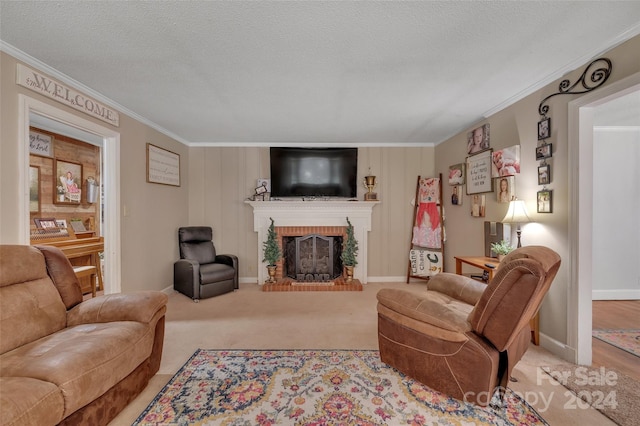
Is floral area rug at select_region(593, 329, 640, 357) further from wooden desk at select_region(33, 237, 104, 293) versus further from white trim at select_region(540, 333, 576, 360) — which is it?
wooden desk at select_region(33, 237, 104, 293)

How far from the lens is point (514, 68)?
223 cm

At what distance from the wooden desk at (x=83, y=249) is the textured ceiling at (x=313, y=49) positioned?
2118mm

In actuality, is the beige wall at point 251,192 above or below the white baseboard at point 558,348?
above

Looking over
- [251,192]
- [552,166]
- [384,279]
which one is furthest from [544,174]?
[251,192]

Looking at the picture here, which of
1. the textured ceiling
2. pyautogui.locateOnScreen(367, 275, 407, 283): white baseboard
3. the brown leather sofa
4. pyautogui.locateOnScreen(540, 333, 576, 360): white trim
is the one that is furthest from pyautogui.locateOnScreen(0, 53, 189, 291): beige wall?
pyautogui.locateOnScreen(540, 333, 576, 360): white trim

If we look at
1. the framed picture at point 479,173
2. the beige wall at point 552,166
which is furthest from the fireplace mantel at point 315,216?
the beige wall at point 552,166

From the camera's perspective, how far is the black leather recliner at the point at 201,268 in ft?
12.2

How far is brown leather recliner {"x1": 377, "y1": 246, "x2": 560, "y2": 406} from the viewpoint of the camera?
4.83ft

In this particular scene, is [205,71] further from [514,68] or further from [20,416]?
[514,68]

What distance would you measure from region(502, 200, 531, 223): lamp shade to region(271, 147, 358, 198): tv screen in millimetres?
2418

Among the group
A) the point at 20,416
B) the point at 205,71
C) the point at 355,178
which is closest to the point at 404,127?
the point at 355,178

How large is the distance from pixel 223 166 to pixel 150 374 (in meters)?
3.39

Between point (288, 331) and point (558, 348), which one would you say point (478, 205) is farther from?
point (288, 331)

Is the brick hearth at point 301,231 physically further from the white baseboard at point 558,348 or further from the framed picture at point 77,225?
the framed picture at point 77,225
